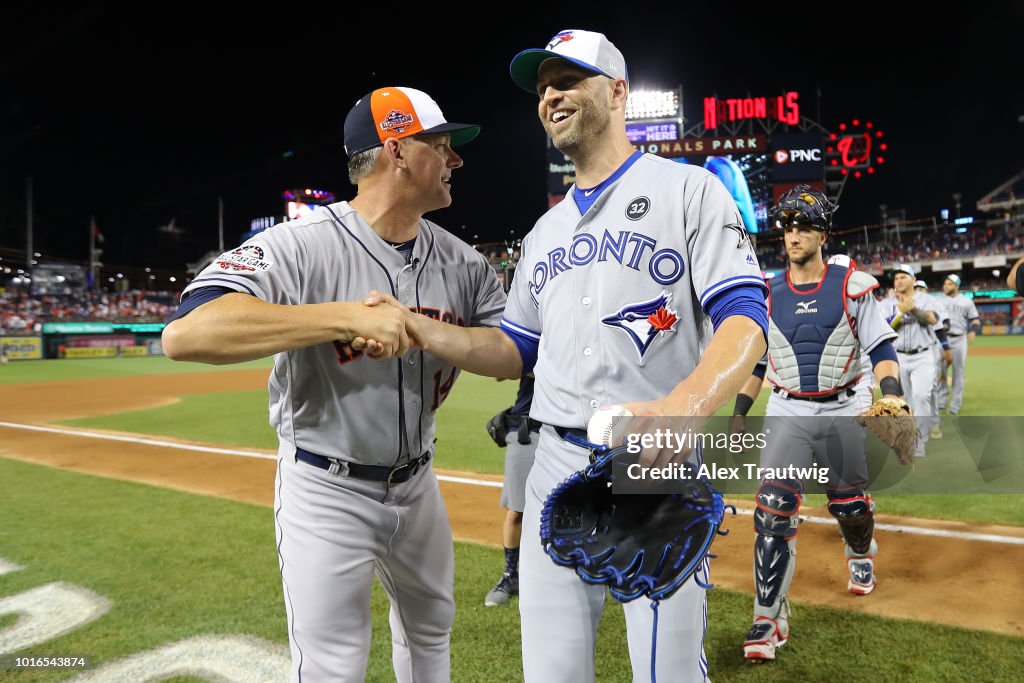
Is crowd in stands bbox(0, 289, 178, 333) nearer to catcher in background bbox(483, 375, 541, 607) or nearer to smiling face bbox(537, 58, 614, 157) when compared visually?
catcher in background bbox(483, 375, 541, 607)

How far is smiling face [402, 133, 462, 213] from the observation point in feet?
7.66

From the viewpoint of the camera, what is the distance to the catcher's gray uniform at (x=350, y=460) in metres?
2.02

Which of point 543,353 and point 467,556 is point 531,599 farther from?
point 467,556

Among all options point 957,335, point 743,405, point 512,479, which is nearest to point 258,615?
point 512,479

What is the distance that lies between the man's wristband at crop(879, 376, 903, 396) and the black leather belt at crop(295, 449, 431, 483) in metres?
2.61

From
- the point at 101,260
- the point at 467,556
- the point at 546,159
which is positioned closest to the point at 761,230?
the point at 546,159

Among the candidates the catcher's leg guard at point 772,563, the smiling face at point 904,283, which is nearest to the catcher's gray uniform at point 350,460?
the catcher's leg guard at point 772,563

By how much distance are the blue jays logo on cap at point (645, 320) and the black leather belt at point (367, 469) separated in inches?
38.4

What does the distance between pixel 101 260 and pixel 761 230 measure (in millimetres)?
55110

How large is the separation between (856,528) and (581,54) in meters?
3.16

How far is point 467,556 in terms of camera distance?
457 cm

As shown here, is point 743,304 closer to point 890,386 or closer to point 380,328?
point 380,328

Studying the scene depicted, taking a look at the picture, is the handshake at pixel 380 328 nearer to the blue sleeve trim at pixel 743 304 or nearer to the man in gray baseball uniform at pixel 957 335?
the blue sleeve trim at pixel 743 304

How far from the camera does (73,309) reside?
→ 3878 centimetres
